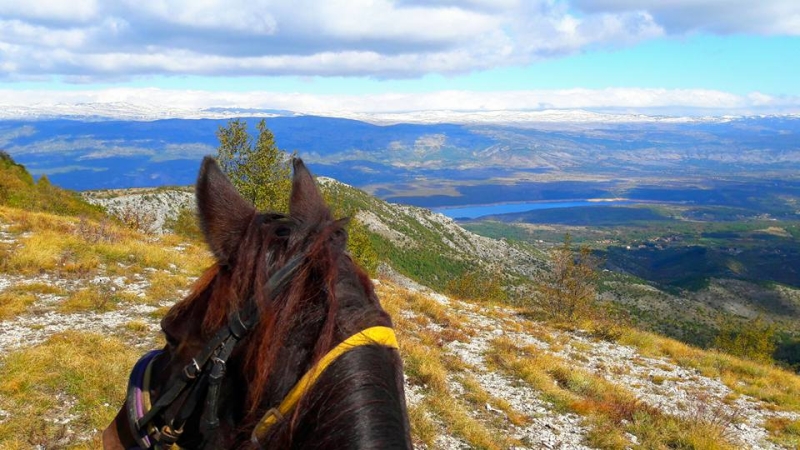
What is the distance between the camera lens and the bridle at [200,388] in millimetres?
1206

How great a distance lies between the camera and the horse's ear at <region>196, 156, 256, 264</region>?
1.37 meters

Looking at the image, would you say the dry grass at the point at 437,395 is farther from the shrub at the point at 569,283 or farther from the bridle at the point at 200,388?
the shrub at the point at 569,283

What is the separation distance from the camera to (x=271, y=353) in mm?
1172

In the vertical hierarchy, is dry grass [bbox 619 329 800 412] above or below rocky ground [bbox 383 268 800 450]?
below

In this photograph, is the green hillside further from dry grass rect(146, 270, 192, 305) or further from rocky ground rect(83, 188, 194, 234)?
rocky ground rect(83, 188, 194, 234)

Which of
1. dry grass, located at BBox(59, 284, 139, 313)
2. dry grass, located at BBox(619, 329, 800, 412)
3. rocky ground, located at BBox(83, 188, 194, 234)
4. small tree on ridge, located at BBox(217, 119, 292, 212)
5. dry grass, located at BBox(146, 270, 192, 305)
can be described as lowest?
rocky ground, located at BBox(83, 188, 194, 234)

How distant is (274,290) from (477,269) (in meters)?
113

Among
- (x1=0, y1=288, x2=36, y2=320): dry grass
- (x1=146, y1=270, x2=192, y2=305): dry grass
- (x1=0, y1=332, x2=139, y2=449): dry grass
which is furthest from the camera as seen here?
(x1=146, y1=270, x2=192, y2=305): dry grass

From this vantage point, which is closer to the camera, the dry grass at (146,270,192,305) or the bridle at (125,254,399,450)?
the bridle at (125,254,399,450)

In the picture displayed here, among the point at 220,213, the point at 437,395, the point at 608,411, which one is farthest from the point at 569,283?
the point at 220,213


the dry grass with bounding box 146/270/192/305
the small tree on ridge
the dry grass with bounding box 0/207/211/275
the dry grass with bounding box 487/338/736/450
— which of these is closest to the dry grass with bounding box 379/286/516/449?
the dry grass with bounding box 487/338/736/450

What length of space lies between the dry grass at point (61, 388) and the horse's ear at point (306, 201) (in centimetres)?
424

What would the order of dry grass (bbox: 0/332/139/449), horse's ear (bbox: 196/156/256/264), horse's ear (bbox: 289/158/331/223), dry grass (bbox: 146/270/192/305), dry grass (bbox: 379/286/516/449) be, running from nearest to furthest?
horse's ear (bbox: 196/156/256/264), horse's ear (bbox: 289/158/331/223), dry grass (bbox: 0/332/139/449), dry grass (bbox: 379/286/516/449), dry grass (bbox: 146/270/192/305)

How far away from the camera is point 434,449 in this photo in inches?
221
